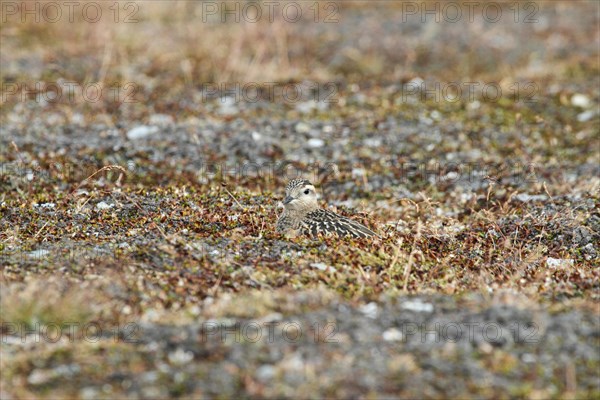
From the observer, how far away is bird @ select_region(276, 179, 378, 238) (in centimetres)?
931

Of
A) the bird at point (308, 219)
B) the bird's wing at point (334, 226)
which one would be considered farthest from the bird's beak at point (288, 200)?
the bird's wing at point (334, 226)

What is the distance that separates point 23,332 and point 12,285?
68cm

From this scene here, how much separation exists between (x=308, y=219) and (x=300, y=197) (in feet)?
1.40

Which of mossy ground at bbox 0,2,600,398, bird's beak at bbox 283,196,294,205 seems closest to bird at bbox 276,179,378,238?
bird's beak at bbox 283,196,294,205

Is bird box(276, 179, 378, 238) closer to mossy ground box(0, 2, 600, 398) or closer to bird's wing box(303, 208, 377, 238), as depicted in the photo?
bird's wing box(303, 208, 377, 238)

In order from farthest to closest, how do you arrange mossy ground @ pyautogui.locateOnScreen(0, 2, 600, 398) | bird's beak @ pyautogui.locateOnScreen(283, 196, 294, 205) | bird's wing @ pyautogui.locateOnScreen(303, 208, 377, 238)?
bird's beak @ pyautogui.locateOnScreen(283, 196, 294, 205), bird's wing @ pyautogui.locateOnScreen(303, 208, 377, 238), mossy ground @ pyautogui.locateOnScreen(0, 2, 600, 398)

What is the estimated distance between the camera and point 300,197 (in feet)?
32.5

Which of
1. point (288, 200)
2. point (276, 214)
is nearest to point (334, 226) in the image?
point (288, 200)

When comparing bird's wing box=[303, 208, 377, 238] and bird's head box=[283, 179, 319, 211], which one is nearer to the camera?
bird's wing box=[303, 208, 377, 238]

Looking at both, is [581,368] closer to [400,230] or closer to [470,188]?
[400,230]

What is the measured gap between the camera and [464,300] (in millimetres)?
7617

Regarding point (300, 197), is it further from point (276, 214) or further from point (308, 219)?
point (276, 214)

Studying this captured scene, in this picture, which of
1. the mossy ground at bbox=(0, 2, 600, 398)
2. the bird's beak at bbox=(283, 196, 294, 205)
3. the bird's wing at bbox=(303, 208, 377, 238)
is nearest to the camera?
the mossy ground at bbox=(0, 2, 600, 398)

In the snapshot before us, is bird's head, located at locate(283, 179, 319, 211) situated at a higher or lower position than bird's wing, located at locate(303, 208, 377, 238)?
higher
